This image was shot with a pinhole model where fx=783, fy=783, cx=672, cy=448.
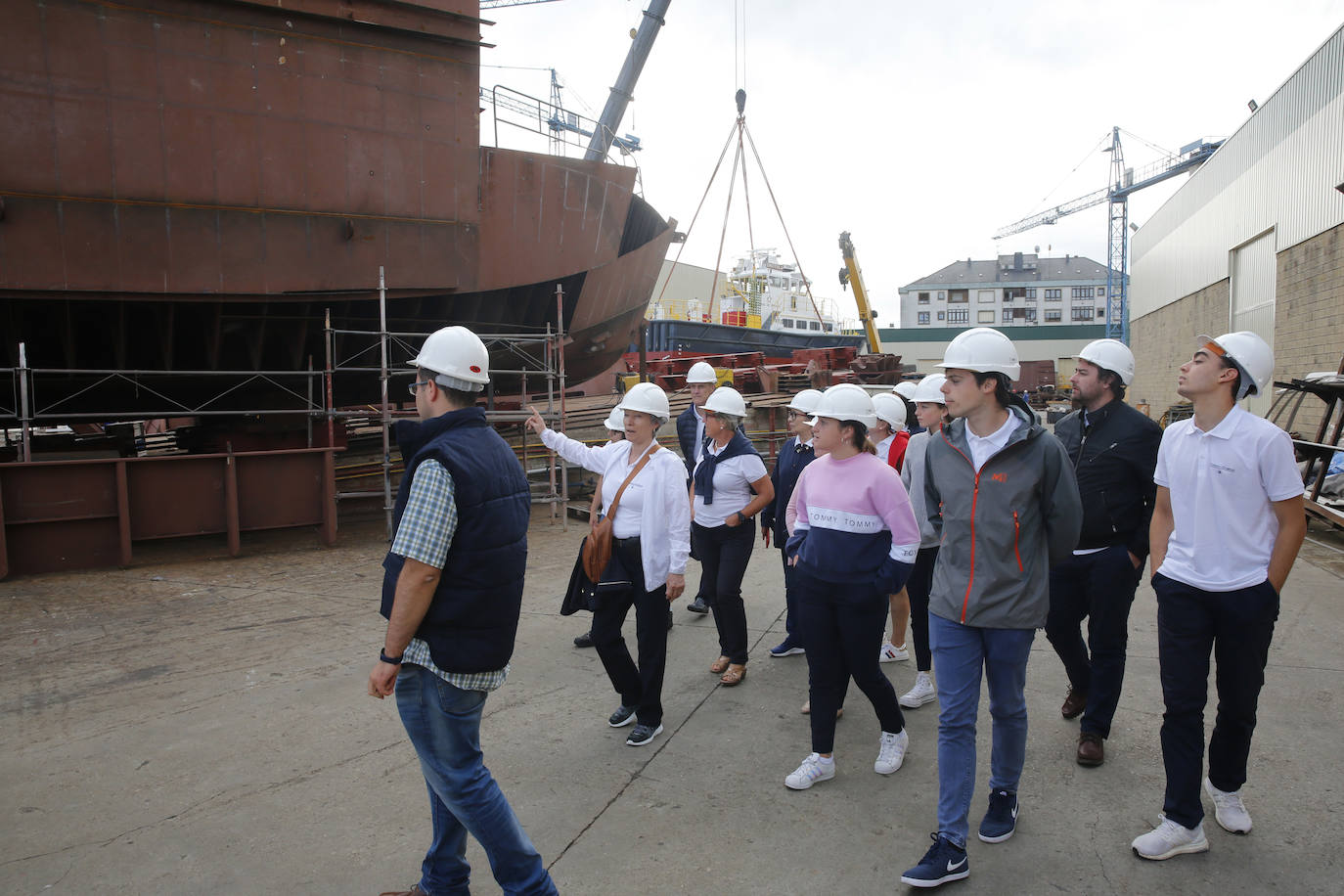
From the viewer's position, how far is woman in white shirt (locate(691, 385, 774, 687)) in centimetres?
478

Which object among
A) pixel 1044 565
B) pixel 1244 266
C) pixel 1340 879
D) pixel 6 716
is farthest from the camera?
pixel 1244 266

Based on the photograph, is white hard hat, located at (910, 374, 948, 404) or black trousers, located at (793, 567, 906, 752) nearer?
black trousers, located at (793, 567, 906, 752)

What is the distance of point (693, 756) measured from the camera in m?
3.75

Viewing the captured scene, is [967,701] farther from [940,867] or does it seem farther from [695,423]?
[695,423]

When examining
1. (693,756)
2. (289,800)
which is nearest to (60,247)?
(289,800)

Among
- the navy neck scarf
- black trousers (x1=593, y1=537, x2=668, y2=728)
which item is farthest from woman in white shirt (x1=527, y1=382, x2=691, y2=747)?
the navy neck scarf

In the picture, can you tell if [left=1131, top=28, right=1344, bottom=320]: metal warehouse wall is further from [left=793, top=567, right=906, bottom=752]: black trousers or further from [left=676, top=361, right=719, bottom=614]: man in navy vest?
[left=793, top=567, right=906, bottom=752]: black trousers

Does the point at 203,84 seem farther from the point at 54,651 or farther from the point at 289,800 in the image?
the point at 289,800

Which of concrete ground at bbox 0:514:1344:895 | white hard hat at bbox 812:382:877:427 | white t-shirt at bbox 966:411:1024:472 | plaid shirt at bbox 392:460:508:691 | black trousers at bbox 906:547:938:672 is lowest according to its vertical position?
concrete ground at bbox 0:514:1344:895

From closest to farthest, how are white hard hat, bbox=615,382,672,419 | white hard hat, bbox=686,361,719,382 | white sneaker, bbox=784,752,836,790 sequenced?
white sneaker, bbox=784,752,836,790 → white hard hat, bbox=615,382,672,419 → white hard hat, bbox=686,361,719,382

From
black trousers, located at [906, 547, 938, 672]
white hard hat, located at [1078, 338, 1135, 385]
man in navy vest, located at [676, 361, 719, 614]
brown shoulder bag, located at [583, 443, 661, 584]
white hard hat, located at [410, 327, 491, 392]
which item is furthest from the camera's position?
man in navy vest, located at [676, 361, 719, 614]

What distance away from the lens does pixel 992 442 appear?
2.81 meters

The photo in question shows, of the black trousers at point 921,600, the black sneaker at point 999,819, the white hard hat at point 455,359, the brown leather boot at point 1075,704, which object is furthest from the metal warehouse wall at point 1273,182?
the white hard hat at point 455,359

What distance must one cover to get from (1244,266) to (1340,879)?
1981 centimetres
